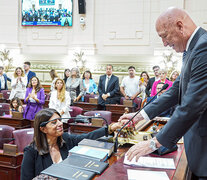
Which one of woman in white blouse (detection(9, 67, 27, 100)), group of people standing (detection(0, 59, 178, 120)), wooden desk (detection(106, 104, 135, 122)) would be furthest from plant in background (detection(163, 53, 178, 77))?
woman in white blouse (detection(9, 67, 27, 100))

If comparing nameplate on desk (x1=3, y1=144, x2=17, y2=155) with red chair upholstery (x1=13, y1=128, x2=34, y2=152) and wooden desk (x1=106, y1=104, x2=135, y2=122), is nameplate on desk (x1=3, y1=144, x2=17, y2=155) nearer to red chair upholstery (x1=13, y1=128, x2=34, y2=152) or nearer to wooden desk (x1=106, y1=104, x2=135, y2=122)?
red chair upholstery (x1=13, y1=128, x2=34, y2=152)

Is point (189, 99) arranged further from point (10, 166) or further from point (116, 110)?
point (116, 110)

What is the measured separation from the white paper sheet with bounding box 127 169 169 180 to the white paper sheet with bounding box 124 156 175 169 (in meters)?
0.10

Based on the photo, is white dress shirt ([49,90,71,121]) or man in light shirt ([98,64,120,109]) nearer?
white dress shirt ([49,90,71,121])

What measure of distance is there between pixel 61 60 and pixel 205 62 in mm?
9184

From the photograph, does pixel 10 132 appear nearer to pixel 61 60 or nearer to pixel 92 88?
pixel 92 88

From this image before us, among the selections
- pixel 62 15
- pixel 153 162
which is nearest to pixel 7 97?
pixel 62 15

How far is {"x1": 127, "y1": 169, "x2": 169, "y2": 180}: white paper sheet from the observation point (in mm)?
1252

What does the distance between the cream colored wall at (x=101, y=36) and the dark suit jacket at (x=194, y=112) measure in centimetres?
734

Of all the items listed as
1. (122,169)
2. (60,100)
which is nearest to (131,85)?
(60,100)

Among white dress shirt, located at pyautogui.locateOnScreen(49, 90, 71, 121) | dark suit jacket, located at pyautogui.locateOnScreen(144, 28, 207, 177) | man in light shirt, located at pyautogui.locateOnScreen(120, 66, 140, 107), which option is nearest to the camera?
dark suit jacket, located at pyautogui.locateOnScreen(144, 28, 207, 177)

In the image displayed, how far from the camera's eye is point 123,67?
9.34 metres

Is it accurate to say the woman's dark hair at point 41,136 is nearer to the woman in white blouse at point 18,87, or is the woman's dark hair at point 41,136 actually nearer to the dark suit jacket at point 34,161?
the dark suit jacket at point 34,161

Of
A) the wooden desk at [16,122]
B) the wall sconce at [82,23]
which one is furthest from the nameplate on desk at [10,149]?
the wall sconce at [82,23]
